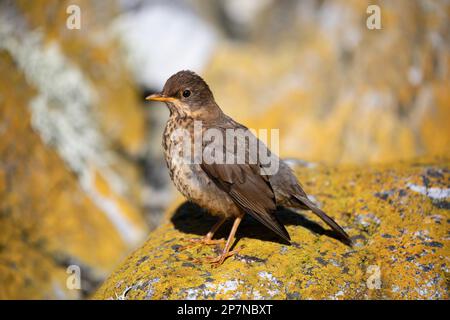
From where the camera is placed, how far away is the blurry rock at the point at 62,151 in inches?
233

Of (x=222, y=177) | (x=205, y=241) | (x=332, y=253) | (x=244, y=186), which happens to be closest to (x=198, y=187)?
(x=222, y=177)

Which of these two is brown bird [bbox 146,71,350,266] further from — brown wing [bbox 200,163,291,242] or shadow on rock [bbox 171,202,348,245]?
shadow on rock [bbox 171,202,348,245]

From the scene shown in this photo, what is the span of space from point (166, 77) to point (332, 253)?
5.14 m

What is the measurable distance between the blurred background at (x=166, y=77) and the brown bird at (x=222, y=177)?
2.55 metres

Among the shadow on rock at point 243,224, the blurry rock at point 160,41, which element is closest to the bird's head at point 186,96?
the shadow on rock at point 243,224

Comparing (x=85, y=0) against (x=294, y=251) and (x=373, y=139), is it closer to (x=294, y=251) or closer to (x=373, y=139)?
(x=373, y=139)

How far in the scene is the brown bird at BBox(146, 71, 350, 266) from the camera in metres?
4.36

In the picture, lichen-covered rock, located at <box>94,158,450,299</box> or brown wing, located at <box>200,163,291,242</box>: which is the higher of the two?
brown wing, located at <box>200,163,291,242</box>

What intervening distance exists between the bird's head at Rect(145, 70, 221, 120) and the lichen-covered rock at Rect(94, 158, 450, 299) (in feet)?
3.83

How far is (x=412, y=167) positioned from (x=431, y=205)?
794 millimetres

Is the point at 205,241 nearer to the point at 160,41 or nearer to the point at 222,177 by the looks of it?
the point at 222,177

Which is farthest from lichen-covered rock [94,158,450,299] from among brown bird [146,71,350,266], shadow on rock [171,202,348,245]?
brown bird [146,71,350,266]

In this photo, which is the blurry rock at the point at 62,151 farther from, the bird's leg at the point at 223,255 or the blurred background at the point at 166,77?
the bird's leg at the point at 223,255
